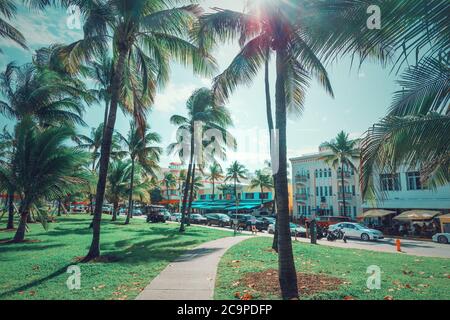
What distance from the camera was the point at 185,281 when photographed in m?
7.37

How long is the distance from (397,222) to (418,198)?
3.40m

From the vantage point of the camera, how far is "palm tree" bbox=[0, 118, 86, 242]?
14406 mm

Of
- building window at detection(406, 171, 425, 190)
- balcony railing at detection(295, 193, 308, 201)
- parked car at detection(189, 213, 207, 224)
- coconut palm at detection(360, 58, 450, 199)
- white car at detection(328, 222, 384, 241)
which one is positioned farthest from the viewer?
balcony railing at detection(295, 193, 308, 201)

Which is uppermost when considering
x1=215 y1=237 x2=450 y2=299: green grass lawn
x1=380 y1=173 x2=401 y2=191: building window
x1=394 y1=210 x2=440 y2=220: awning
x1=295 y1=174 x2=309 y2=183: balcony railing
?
x1=295 y1=174 x2=309 y2=183: balcony railing

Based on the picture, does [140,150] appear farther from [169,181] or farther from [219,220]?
[169,181]

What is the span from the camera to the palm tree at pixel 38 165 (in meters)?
14.4

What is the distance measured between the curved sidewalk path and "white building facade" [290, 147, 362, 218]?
103ft

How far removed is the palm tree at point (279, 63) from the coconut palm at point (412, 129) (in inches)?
79.5

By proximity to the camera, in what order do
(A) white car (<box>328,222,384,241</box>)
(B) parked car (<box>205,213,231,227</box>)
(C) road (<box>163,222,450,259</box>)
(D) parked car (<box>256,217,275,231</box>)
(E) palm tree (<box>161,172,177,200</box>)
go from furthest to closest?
1. (E) palm tree (<box>161,172,177,200</box>)
2. (B) parked car (<box>205,213,231,227</box>)
3. (D) parked car (<box>256,217,275,231</box>)
4. (A) white car (<box>328,222,384,241</box>)
5. (C) road (<box>163,222,450,259</box>)

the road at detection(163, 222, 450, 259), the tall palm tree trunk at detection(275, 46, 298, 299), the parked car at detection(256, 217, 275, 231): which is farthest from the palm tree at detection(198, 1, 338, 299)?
the parked car at detection(256, 217, 275, 231)

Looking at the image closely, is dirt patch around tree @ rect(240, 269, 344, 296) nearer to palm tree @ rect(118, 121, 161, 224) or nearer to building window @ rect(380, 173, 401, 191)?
building window @ rect(380, 173, 401, 191)

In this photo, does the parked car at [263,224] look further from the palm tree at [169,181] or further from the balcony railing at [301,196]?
the palm tree at [169,181]

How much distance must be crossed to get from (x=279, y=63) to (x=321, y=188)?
37.3 metres

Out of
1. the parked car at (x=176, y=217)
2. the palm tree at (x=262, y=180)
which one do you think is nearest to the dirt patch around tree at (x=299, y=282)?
the parked car at (x=176, y=217)
